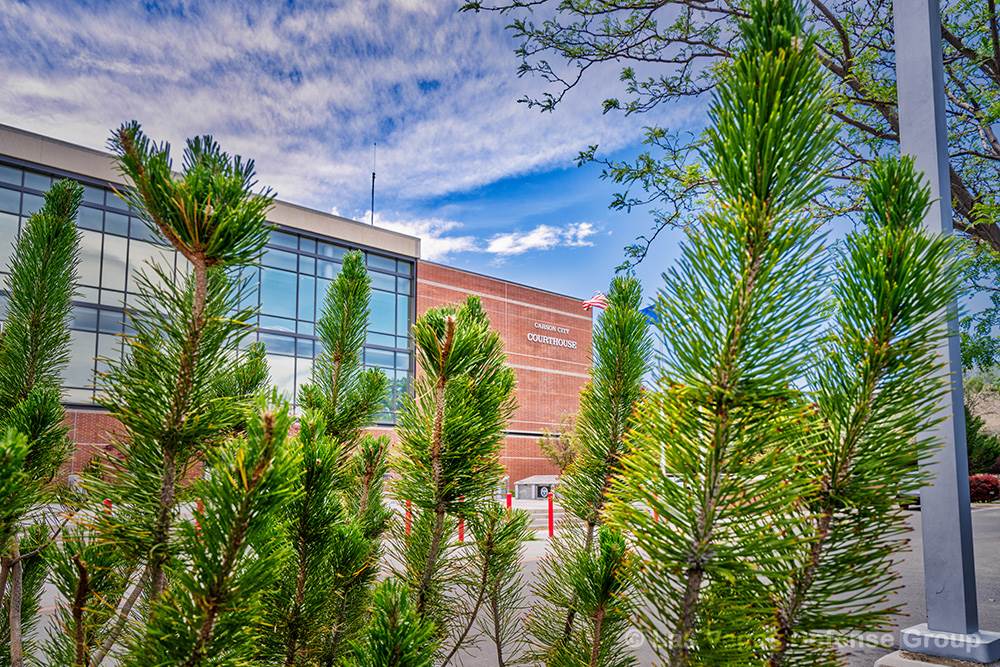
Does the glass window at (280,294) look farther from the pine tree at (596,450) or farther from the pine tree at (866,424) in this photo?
the pine tree at (866,424)

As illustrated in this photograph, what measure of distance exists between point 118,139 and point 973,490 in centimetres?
3553

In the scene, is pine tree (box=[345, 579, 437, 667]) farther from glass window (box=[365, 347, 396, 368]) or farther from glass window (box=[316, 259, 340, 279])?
glass window (box=[365, 347, 396, 368])

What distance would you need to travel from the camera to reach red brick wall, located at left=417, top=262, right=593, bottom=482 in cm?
4591

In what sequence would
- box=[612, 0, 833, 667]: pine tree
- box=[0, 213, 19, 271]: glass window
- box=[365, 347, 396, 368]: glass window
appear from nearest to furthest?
box=[612, 0, 833, 667]: pine tree
box=[0, 213, 19, 271]: glass window
box=[365, 347, 396, 368]: glass window

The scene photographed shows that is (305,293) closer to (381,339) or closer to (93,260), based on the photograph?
(381,339)

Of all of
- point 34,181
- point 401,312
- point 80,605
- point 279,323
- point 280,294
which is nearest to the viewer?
point 80,605

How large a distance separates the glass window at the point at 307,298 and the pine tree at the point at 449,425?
108 feet

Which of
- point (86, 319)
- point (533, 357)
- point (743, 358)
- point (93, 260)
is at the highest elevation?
point (93, 260)

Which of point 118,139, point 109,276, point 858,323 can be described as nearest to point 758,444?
point 858,323

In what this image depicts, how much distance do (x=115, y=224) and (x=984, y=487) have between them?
38496 mm

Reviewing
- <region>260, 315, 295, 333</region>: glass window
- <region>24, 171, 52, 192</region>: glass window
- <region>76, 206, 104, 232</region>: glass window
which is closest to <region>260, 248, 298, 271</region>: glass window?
<region>260, 315, 295, 333</region>: glass window

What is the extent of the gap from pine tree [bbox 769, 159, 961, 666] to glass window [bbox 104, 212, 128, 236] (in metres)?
31.1

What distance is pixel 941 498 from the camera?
12.0ft

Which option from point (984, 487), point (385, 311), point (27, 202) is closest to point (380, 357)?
point (385, 311)
